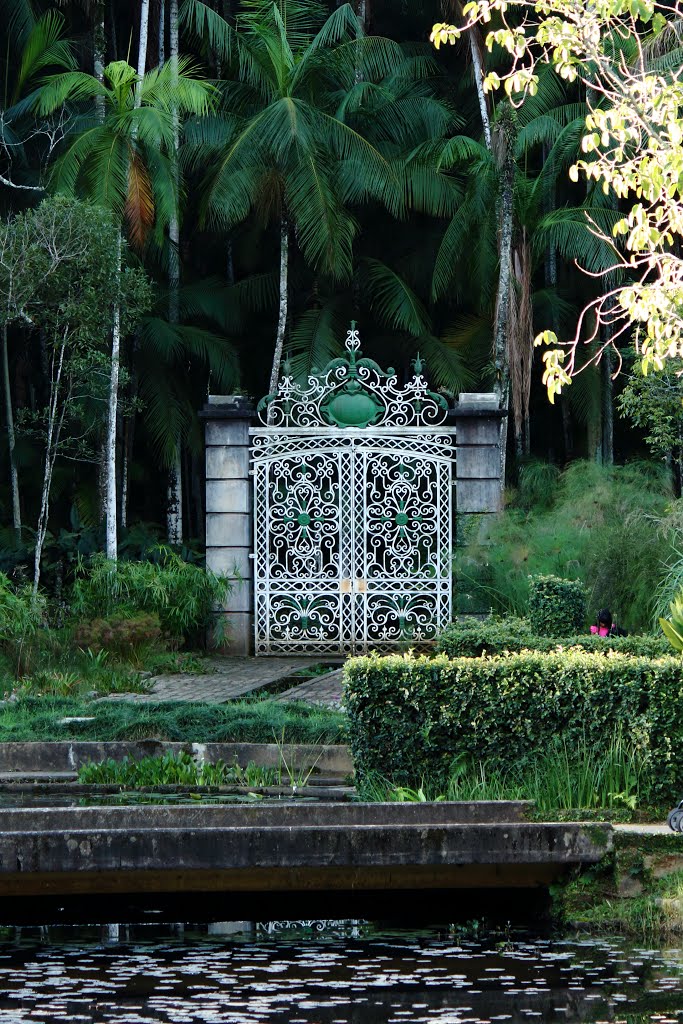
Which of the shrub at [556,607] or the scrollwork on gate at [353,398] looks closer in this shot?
the shrub at [556,607]

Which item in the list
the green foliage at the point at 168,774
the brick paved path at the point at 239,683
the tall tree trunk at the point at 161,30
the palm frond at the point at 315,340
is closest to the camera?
the green foliage at the point at 168,774

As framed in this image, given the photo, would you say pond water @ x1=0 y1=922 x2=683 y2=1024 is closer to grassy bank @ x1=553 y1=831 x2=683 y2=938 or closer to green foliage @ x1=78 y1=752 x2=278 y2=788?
grassy bank @ x1=553 y1=831 x2=683 y2=938

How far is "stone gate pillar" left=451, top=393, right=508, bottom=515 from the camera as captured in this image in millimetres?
14961

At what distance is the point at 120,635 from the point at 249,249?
930cm

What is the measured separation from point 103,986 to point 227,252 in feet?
58.9

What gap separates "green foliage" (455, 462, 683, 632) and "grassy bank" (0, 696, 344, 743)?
3534mm

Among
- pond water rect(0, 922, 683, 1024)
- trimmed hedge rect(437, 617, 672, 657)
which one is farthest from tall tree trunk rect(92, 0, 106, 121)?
pond water rect(0, 922, 683, 1024)

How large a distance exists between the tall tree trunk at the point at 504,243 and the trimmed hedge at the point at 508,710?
10.5 meters

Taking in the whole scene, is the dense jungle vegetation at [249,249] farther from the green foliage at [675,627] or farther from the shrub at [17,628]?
the green foliage at [675,627]

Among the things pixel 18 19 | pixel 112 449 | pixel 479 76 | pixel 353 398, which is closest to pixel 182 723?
pixel 353 398

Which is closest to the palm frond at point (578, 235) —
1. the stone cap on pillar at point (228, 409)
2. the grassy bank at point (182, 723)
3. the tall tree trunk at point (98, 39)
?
the stone cap on pillar at point (228, 409)

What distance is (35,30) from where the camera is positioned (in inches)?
749

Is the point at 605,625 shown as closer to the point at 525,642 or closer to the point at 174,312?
the point at 525,642

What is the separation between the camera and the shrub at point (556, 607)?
10133mm
